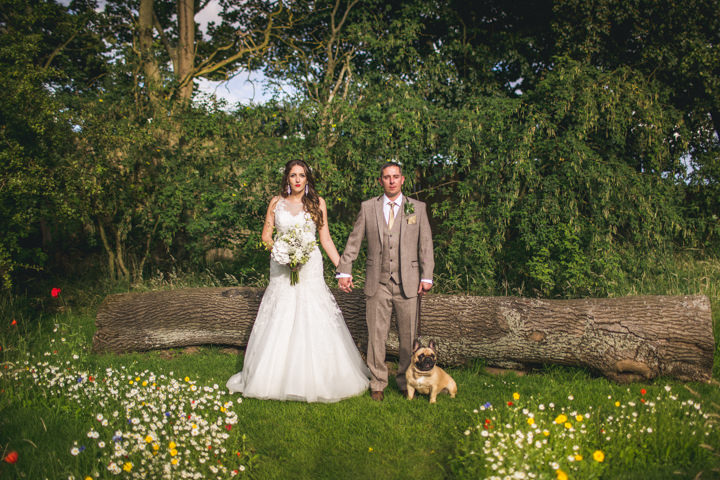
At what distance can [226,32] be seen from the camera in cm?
1297

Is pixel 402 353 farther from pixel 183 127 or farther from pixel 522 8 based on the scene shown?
pixel 522 8

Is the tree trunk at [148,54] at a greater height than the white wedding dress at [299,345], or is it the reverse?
the tree trunk at [148,54]

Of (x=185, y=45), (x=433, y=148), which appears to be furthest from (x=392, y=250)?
(x=185, y=45)

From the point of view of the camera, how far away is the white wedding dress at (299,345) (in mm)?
4539

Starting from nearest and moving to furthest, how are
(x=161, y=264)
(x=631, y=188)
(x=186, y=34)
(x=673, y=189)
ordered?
1. (x=631, y=188)
2. (x=673, y=189)
3. (x=161, y=264)
4. (x=186, y=34)

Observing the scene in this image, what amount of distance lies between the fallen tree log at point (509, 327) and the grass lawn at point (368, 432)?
→ 9.2 inches

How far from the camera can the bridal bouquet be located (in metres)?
4.59

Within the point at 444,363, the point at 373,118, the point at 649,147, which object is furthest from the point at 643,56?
the point at 444,363

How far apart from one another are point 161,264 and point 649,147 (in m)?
10.00

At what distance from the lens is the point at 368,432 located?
3896 millimetres

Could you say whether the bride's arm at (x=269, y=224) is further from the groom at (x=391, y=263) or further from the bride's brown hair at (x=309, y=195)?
the groom at (x=391, y=263)

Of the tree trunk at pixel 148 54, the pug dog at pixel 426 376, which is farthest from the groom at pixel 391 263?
the tree trunk at pixel 148 54

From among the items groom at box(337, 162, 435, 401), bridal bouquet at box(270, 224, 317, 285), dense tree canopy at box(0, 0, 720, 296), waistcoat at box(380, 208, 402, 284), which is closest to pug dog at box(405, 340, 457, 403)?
groom at box(337, 162, 435, 401)

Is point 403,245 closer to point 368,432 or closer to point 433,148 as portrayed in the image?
point 368,432
